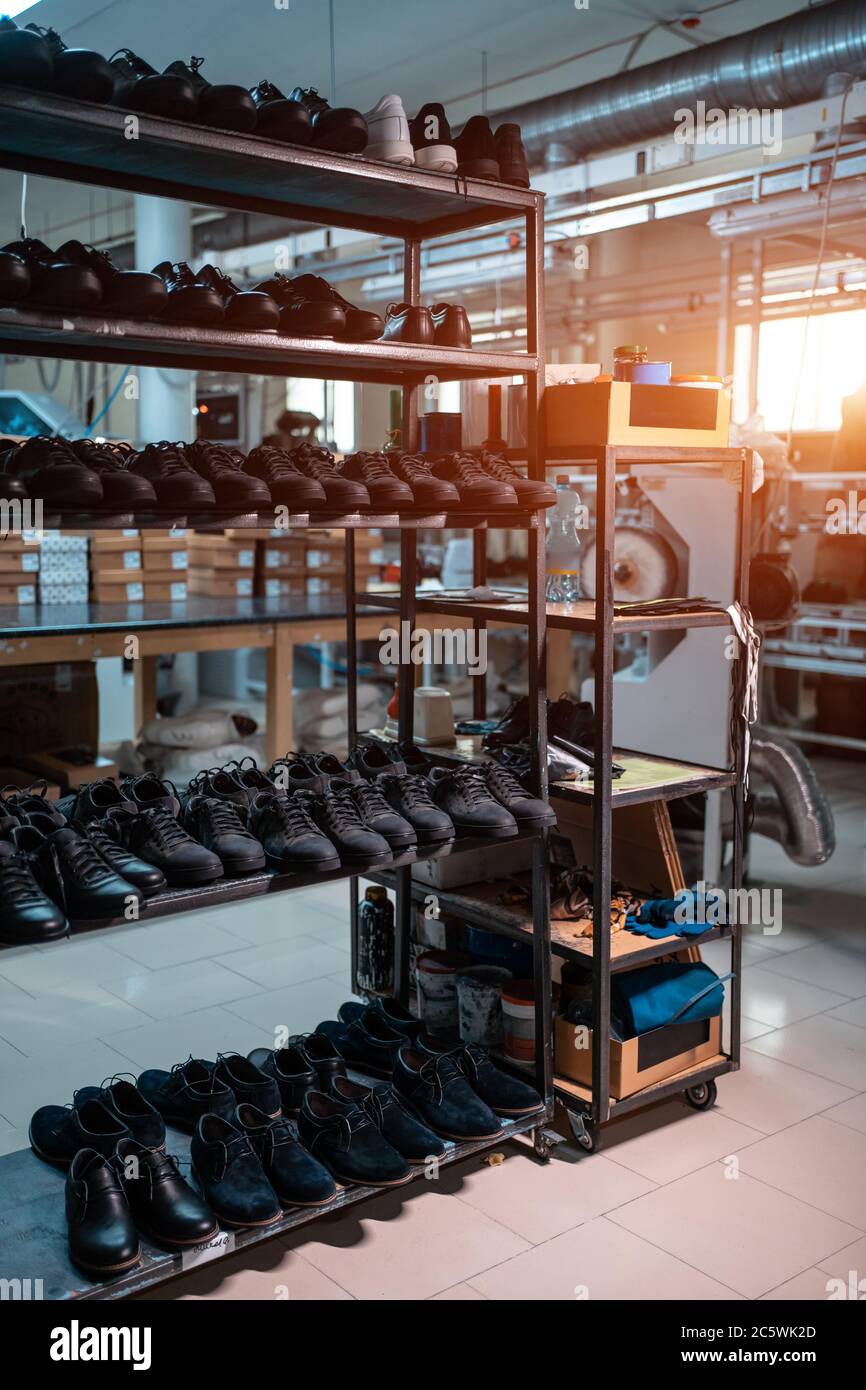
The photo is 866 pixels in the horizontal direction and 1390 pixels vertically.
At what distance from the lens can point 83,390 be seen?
11602mm

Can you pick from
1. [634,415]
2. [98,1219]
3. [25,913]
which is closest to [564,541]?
[634,415]

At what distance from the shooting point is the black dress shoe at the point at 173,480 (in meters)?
2.08

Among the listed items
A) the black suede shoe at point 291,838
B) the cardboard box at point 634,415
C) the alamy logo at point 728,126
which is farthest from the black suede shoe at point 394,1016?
the alamy logo at point 728,126

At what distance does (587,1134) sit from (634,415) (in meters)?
1.65

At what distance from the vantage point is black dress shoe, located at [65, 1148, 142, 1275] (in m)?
2.03

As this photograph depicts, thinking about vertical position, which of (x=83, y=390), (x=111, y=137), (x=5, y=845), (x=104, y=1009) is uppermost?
(x=83, y=390)

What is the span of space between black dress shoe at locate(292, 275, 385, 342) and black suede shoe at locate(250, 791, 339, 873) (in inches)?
36.4

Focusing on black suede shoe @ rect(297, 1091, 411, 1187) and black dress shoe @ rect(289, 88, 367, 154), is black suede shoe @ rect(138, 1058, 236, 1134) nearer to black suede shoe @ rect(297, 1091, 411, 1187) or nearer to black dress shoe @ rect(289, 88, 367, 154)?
black suede shoe @ rect(297, 1091, 411, 1187)

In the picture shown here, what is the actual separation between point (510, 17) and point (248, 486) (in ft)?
14.1

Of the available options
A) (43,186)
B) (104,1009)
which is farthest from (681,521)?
(43,186)

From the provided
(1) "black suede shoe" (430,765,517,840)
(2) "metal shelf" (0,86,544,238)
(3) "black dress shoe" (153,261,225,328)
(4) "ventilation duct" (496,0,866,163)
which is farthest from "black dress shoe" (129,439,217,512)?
(4) "ventilation duct" (496,0,866,163)

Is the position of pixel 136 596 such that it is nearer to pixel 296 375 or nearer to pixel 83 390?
pixel 296 375

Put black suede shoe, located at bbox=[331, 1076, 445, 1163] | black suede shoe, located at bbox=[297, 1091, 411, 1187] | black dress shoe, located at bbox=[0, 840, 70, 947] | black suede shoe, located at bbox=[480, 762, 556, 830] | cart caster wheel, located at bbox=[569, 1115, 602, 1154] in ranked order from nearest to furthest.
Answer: black dress shoe, located at bbox=[0, 840, 70, 947] < black suede shoe, located at bbox=[297, 1091, 411, 1187] < black suede shoe, located at bbox=[331, 1076, 445, 1163] < black suede shoe, located at bbox=[480, 762, 556, 830] < cart caster wheel, located at bbox=[569, 1115, 602, 1154]

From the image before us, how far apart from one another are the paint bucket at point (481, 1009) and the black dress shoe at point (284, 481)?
131 centimetres
